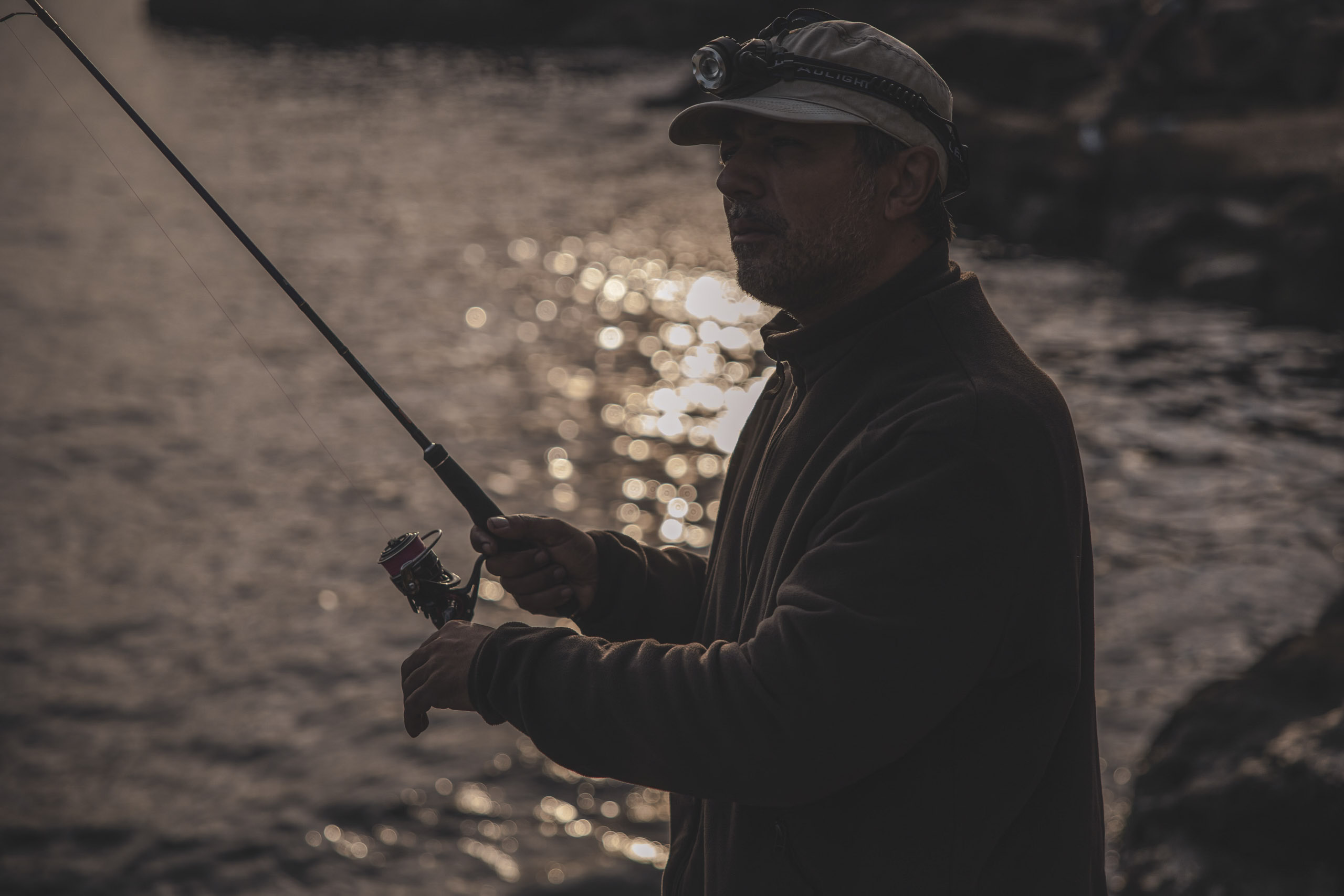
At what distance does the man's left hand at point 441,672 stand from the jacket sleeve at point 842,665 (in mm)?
177

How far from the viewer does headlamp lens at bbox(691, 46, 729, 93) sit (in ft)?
7.00

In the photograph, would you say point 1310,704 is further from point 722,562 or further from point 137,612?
point 137,612

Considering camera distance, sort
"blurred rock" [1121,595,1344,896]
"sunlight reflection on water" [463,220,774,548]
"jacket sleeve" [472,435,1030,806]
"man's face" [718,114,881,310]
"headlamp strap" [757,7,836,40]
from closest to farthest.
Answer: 1. "jacket sleeve" [472,435,1030,806]
2. "man's face" [718,114,881,310]
3. "headlamp strap" [757,7,836,40]
4. "blurred rock" [1121,595,1344,896]
5. "sunlight reflection on water" [463,220,774,548]

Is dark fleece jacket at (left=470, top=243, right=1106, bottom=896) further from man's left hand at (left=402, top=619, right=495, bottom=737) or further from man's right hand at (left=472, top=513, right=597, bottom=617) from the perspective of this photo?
man's right hand at (left=472, top=513, right=597, bottom=617)

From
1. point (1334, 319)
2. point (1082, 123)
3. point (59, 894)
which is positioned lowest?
point (59, 894)

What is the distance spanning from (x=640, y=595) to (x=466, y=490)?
0.43 m

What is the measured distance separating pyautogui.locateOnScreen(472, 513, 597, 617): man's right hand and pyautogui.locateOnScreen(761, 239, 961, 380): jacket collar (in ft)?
2.01

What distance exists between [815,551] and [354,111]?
23.3 metres

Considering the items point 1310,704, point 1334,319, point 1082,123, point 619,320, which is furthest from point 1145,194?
point 1310,704

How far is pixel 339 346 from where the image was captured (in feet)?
9.41

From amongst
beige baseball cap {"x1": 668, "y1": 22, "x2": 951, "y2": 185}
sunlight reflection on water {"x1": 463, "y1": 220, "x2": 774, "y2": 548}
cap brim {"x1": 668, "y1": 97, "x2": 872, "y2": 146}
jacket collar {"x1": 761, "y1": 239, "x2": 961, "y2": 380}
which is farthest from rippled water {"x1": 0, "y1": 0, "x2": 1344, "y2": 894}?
beige baseball cap {"x1": 668, "y1": 22, "x2": 951, "y2": 185}

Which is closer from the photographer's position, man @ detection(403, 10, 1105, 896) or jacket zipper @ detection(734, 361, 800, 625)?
man @ detection(403, 10, 1105, 896)

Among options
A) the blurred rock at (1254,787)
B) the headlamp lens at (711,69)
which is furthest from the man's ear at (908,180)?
the blurred rock at (1254,787)

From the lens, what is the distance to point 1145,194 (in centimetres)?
1488
